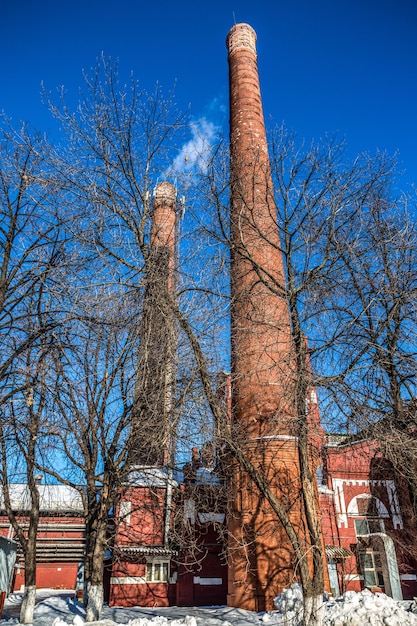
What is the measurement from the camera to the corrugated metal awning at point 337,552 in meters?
16.1

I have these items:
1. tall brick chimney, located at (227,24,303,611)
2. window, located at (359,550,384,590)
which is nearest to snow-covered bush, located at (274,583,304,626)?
tall brick chimney, located at (227,24,303,611)

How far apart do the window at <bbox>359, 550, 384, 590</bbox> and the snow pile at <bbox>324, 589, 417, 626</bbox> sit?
30.7ft

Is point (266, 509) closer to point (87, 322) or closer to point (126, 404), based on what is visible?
point (126, 404)

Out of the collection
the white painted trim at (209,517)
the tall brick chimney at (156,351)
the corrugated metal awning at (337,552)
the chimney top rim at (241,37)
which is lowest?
the corrugated metal awning at (337,552)

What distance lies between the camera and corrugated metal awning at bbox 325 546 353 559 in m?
16.1

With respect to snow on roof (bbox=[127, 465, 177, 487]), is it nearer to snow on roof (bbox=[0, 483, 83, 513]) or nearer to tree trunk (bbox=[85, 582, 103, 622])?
snow on roof (bbox=[0, 483, 83, 513])

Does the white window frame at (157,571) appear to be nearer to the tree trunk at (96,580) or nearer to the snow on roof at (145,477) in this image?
the snow on roof at (145,477)

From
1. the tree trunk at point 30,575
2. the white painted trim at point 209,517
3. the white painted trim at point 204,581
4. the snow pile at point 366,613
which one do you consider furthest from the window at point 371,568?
the tree trunk at point 30,575

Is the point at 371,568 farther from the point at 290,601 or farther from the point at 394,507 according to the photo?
the point at 290,601

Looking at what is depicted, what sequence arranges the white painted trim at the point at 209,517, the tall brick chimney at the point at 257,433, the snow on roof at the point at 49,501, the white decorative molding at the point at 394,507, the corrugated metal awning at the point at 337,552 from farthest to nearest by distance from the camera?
the white decorative molding at the point at 394,507 < the corrugated metal awning at the point at 337,552 < the white painted trim at the point at 209,517 < the snow on roof at the point at 49,501 < the tall brick chimney at the point at 257,433

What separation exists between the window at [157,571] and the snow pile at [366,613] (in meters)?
8.41

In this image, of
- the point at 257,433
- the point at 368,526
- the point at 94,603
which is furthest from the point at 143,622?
the point at 368,526

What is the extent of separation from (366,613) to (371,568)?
10619mm

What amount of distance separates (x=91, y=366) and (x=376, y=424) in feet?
22.0
